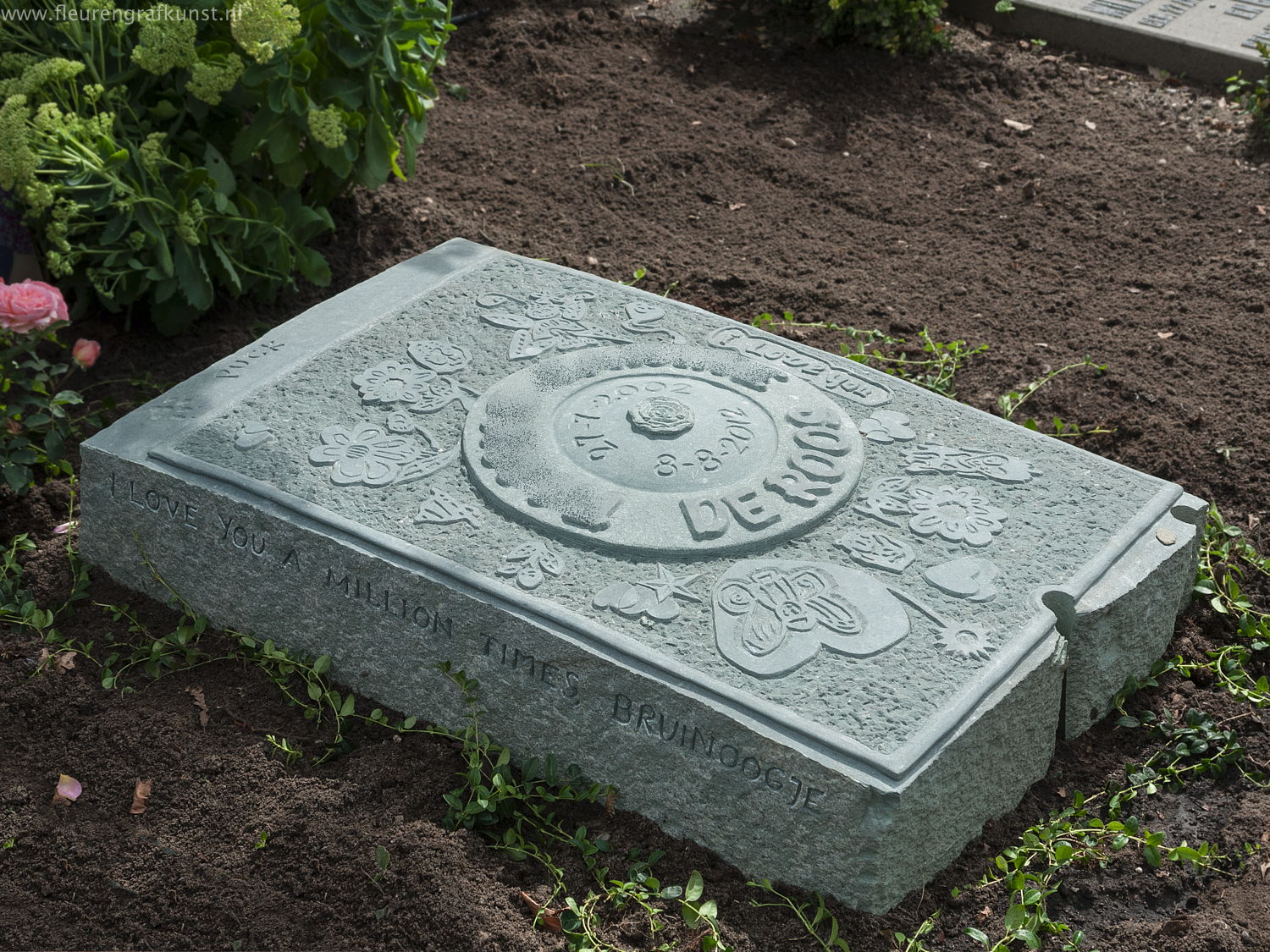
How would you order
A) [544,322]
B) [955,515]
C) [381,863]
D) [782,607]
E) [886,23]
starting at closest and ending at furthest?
[381,863] → [782,607] → [955,515] → [544,322] → [886,23]

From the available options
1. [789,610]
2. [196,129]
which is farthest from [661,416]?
[196,129]

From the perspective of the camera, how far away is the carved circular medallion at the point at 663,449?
306 cm

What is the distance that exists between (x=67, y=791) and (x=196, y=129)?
2.30 metres

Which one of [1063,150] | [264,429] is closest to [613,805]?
[264,429]

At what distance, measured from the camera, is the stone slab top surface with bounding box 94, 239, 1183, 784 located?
2.74 meters

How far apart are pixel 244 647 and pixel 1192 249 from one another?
12.3ft

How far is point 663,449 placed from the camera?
323 centimetres

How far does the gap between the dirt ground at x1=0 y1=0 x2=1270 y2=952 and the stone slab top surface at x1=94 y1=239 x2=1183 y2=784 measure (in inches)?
16.7

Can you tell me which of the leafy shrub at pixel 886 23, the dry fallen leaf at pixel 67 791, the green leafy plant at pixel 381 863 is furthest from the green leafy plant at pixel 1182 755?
the leafy shrub at pixel 886 23

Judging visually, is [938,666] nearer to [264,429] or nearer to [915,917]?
[915,917]

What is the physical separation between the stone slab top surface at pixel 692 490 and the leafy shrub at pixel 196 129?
0.59m

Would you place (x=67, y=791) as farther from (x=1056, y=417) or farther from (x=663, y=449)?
(x=1056, y=417)

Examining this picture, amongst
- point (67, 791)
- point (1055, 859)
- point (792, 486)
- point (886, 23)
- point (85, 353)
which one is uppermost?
point (886, 23)

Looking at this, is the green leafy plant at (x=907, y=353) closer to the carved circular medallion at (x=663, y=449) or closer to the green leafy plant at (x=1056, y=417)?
the green leafy plant at (x=1056, y=417)
